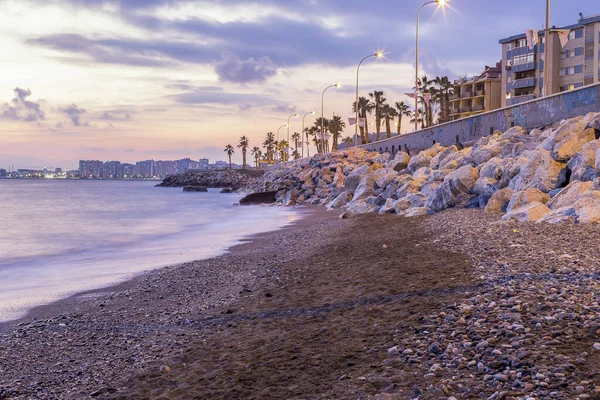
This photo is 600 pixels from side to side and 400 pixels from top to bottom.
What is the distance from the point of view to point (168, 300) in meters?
8.26

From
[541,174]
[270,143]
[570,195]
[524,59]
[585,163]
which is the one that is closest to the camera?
[570,195]

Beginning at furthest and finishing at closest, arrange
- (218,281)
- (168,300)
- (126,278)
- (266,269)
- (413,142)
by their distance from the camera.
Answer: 1. (413,142)
2. (126,278)
3. (266,269)
4. (218,281)
5. (168,300)

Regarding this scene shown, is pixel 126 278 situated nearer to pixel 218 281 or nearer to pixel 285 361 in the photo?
pixel 218 281

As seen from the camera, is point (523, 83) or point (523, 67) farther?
point (523, 67)

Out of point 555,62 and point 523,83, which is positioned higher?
point 555,62

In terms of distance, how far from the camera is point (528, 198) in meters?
11.4

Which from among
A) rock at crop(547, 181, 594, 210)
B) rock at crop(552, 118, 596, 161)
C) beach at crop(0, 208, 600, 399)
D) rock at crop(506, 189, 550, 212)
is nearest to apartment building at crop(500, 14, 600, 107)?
rock at crop(552, 118, 596, 161)

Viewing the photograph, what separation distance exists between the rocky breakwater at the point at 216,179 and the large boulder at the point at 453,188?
93018 millimetres

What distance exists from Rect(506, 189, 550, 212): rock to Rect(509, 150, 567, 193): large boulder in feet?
2.41

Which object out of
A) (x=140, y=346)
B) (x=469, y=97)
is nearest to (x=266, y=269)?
(x=140, y=346)

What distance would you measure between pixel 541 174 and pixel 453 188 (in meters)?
3.06

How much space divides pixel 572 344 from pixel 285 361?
Result: 2.39 meters

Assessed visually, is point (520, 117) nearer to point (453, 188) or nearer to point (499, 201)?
point (453, 188)

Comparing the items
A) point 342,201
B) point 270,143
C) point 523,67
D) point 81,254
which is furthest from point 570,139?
point 270,143
